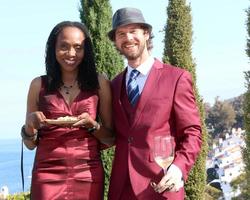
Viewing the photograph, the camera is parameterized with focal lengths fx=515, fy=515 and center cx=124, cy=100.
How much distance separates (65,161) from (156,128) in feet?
2.02

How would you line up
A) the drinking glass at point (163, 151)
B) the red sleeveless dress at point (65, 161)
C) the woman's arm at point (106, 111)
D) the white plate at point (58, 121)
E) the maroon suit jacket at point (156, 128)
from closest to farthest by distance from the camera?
1. the drinking glass at point (163, 151)
2. the maroon suit jacket at point (156, 128)
3. the white plate at point (58, 121)
4. the red sleeveless dress at point (65, 161)
5. the woman's arm at point (106, 111)

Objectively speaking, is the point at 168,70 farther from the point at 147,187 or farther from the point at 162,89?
the point at 147,187

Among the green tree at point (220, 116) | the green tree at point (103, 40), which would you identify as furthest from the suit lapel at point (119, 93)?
the green tree at point (220, 116)

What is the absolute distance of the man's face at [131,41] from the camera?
3.11 m

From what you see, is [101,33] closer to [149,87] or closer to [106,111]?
[106,111]

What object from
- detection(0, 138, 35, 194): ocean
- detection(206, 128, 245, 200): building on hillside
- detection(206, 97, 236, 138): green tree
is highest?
detection(0, 138, 35, 194): ocean

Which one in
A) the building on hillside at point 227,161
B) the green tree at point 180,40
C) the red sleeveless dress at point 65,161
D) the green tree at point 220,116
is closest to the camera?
the red sleeveless dress at point 65,161

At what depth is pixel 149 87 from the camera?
312cm

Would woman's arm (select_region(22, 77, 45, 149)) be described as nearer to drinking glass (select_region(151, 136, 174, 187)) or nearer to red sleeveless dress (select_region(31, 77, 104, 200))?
red sleeveless dress (select_region(31, 77, 104, 200))

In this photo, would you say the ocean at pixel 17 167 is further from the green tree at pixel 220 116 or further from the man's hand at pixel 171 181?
the green tree at pixel 220 116

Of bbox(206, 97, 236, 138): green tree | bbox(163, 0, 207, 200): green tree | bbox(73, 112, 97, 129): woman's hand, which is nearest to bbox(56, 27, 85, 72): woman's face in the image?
bbox(73, 112, 97, 129): woman's hand

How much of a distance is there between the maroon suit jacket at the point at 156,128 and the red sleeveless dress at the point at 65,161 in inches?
7.4

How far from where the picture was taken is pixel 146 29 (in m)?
3.23

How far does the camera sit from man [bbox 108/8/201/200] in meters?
2.97
